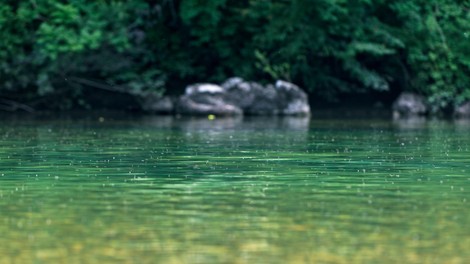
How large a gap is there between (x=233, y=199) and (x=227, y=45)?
95.5 feet

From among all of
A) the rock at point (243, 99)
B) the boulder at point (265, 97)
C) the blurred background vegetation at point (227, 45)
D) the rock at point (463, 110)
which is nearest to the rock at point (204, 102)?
the rock at point (243, 99)

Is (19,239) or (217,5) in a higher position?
(217,5)

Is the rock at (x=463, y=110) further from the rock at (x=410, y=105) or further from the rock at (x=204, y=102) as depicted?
the rock at (x=204, y=102)

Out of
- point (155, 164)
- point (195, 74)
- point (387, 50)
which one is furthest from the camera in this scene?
point (195, 74)

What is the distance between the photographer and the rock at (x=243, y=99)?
139 feet

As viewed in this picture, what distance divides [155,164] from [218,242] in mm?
8966

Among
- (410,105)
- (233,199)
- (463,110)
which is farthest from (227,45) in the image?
(233,199)

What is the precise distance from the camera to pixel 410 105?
1727 inches

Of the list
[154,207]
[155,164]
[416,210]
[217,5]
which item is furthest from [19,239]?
[217,5]

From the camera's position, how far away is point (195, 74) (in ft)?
148

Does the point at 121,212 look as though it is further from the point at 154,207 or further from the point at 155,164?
the point at 155,164

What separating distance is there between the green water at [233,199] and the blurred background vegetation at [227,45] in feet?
44.5

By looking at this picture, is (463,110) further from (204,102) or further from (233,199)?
(233,199)

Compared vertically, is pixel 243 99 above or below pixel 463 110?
above
